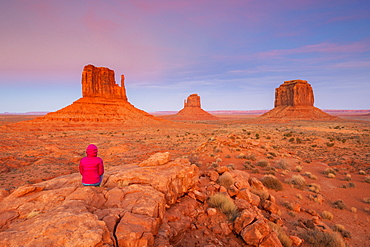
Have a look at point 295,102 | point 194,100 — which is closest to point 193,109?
point 194,100

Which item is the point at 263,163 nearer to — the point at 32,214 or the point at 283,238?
the point at 283,238

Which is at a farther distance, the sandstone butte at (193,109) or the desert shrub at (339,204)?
the sandstone butte at (193,109)

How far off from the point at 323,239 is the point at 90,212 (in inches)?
248

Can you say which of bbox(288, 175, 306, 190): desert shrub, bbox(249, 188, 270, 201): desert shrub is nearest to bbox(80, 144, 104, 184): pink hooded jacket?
bbox(249, 188, 270, 201): desert shrub

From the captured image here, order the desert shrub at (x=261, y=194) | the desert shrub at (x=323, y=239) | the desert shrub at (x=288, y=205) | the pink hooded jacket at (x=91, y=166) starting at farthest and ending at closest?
the desert shrub at (x=261, y=194) < the desert shrub at (x=288, y=205) < the desert shrub at (x=323, y=239) < the pink hooded jacket at (x=91, y=166)

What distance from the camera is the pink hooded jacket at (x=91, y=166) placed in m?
4.92

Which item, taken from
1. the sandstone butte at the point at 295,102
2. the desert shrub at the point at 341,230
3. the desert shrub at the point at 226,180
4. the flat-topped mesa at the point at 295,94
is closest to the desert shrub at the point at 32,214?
the desert shrub at the point at 226,180

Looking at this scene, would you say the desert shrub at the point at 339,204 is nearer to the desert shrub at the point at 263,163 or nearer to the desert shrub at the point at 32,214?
the desert shrub at the point at 263,163

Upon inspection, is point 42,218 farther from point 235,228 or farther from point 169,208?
point 235,228

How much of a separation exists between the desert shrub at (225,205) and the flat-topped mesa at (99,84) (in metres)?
72.3

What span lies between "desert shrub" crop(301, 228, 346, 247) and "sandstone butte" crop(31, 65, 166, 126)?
56858 millimetres

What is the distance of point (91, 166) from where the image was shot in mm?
4973

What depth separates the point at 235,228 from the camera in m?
5.41

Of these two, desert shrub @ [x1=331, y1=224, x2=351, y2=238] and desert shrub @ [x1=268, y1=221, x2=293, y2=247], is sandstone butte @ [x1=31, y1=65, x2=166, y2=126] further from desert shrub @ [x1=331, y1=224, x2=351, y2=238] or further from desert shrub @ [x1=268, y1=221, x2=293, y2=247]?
desert shrub @ [x1=331, y1=224, x2=351, y2=238]
